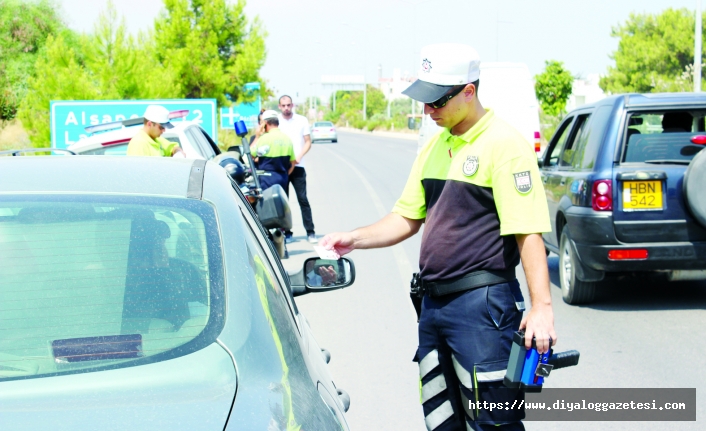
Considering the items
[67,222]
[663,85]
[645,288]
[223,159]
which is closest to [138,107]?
[223,159]

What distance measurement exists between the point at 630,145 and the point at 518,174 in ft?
14.3

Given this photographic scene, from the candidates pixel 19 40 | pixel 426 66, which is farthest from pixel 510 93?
pixel 19 40

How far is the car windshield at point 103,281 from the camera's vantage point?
84.4 inches

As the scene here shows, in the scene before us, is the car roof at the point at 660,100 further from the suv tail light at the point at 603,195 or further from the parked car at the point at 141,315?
the parked car at the point at 141,315

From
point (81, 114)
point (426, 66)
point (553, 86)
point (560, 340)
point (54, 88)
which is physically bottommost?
point (560, 340)

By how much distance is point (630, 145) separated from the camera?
23.7 feet

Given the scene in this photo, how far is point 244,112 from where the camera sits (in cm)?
2908

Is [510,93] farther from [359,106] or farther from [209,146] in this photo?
[359,106]

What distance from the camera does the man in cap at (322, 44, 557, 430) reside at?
3219 mm

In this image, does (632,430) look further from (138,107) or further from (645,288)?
(138,107)

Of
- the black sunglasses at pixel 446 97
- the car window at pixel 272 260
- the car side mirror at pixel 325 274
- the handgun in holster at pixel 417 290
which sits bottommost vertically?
the handgun in holster at pixel 417 290

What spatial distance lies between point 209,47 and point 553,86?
72.6 feet

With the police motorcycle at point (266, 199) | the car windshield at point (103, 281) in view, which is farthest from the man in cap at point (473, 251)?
the police motorcycle at point (266, 199)

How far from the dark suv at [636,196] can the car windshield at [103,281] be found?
16.8ft
